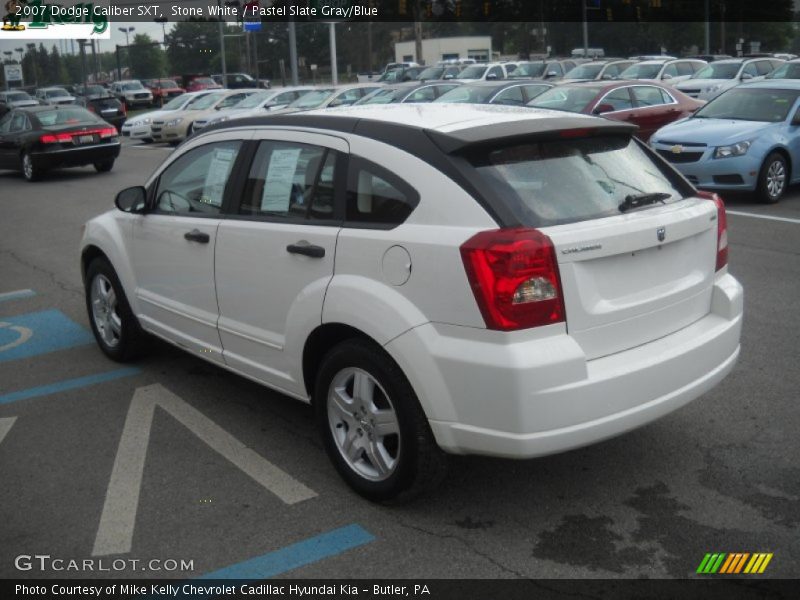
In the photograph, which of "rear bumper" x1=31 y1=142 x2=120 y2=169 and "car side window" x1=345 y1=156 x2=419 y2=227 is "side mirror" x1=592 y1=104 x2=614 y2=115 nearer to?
"rear bumper" x1=31 y1=142 x2=120 y2=169

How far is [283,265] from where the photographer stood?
4379 millimetres

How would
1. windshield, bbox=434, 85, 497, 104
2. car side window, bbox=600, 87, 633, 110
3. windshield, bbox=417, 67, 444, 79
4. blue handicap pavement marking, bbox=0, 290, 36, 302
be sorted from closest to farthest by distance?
blue handicap pavement marking, bbox=0, 290, 36, 302
car side window, bbox=600, 87, 633, 110
windshield, bbox=434, 85, 497, 104
windshield, bbox=417, 67, 444, 79

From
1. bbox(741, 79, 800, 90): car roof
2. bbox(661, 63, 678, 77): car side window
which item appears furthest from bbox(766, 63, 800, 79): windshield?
bbox(741, 79, 800, 90): car roof

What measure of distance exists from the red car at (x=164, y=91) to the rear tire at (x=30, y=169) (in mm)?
39011

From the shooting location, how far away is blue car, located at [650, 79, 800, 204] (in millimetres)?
12281

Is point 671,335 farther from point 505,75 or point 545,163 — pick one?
point 505,75

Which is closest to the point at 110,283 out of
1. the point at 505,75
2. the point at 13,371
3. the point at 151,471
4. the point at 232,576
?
the point at 13,371

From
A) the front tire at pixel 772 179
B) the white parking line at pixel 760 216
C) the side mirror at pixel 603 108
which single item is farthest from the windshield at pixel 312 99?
the white parking line at pixel 760 216

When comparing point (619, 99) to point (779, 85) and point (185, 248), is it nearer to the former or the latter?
point (779, 85)

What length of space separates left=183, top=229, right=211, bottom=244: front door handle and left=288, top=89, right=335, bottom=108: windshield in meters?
20.9

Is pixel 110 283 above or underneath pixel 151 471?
above

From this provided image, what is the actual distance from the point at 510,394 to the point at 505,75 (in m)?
34.1

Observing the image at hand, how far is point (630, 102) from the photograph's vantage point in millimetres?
17219
